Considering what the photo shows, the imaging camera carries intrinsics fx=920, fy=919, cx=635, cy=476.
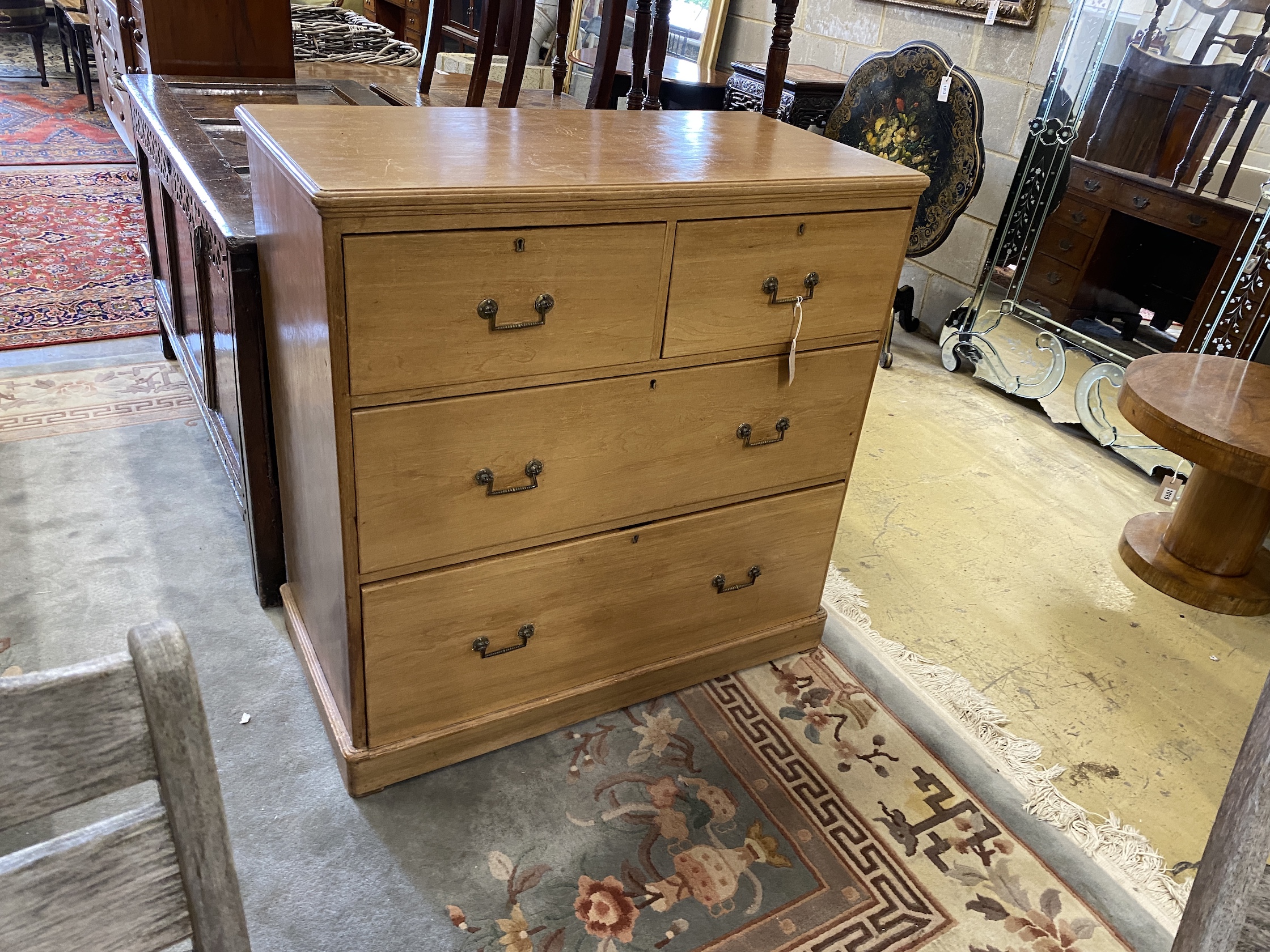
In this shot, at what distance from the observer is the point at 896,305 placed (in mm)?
3908

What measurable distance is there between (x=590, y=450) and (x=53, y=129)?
5.27 meters

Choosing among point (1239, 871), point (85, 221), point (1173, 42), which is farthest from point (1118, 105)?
point (85, 221)

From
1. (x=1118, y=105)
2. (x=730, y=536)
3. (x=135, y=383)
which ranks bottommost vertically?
(x=135, y=383)

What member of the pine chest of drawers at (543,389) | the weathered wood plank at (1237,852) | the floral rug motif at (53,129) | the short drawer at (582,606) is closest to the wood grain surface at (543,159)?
the pine chest of drawers at (543,389)

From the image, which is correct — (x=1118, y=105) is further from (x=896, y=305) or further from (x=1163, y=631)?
(x=1163, y=631)

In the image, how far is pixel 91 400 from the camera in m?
2.73

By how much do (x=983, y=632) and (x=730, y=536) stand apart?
82cm

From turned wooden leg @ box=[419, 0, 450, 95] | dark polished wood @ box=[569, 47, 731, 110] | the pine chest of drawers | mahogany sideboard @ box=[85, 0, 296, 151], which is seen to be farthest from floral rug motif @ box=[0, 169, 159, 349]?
dark polished wood @ box=[569, 47, 731, 110]

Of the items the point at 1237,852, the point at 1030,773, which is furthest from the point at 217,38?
the point at 1237,852

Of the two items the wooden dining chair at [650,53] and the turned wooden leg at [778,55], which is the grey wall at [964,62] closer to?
the wooden dining chair at [650,53]

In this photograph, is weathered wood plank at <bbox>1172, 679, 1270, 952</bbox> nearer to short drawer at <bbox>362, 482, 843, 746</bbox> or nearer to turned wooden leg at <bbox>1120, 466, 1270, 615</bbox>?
short drawer at <bbox>362, 482, 843, 746</bbox>

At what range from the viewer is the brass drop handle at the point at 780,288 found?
59.6 inches

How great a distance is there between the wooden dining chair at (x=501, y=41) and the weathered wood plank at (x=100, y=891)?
1507 mm

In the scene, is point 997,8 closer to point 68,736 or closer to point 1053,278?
point 1053,278
